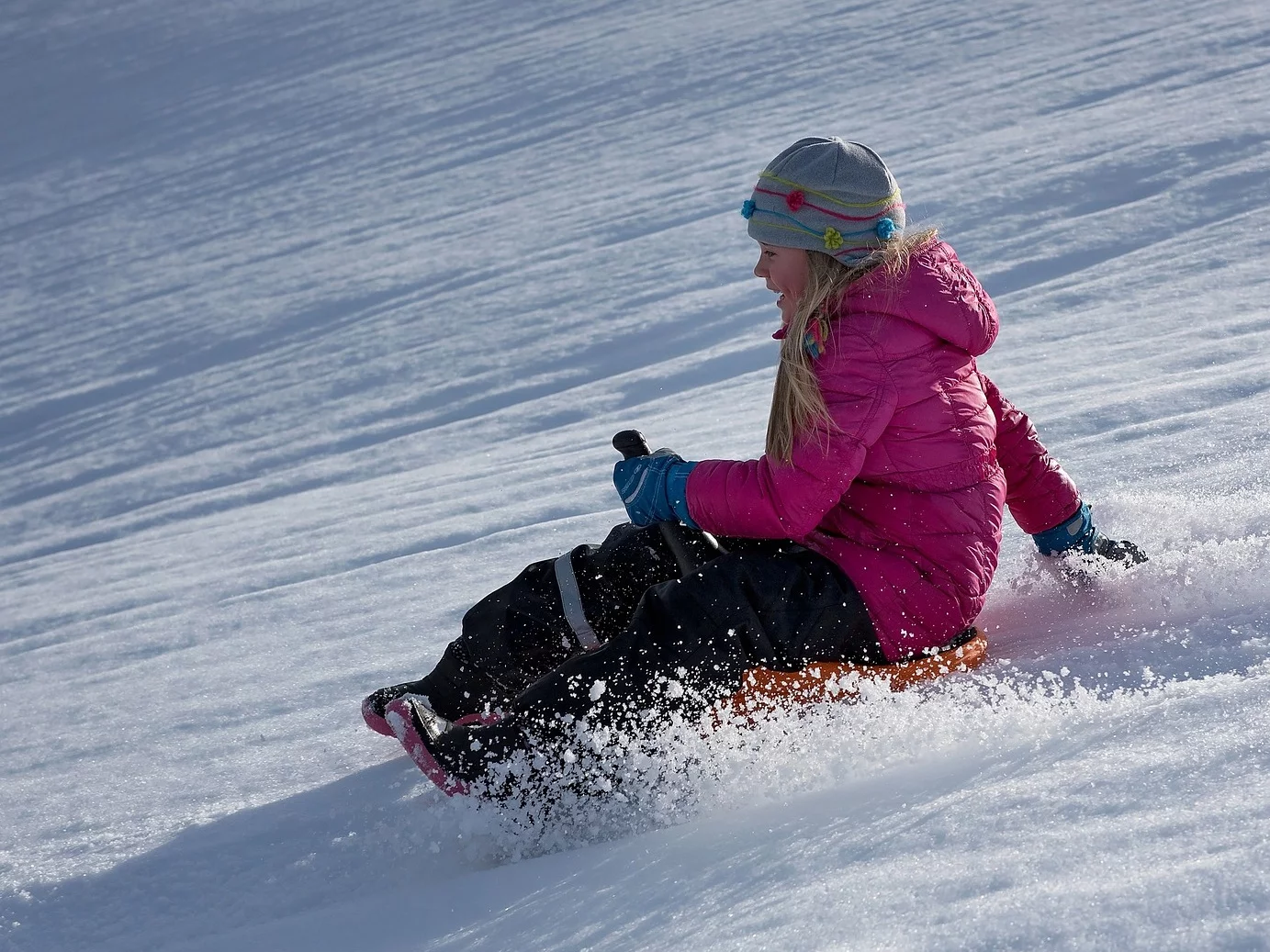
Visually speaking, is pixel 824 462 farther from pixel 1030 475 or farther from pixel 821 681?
pixel 1030 475

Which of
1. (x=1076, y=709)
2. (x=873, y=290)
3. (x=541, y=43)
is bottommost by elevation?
(x=1076, y=709)

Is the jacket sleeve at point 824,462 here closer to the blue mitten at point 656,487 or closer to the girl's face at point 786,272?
the blue mitten at point 656,487

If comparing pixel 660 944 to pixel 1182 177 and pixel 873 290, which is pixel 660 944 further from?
pixel 1182 177

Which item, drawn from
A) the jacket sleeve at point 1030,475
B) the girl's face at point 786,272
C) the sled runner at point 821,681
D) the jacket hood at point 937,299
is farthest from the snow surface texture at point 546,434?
the girl's face at point 786,272

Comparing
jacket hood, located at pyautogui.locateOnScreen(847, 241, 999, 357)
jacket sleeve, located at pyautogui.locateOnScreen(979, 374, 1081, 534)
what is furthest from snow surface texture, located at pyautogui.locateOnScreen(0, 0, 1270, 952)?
jacket hood, located at pyautogui.locateOnScreen(847, 241, 999, 357)

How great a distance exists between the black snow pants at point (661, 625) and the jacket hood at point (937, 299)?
52 cm

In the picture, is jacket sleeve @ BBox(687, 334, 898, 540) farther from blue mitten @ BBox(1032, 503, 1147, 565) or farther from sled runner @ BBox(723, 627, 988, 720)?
blue mitten @ BBox(1032, 503, 1147, 565)

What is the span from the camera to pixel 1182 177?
23.6ft

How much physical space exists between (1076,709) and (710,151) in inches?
329

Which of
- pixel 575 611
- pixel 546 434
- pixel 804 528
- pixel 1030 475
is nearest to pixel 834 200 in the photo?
pixel 804 528

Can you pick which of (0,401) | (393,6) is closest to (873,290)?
(0,401)

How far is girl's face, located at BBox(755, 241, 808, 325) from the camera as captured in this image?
2.55 meters

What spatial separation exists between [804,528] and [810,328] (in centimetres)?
40

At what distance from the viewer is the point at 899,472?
8.01 feet
